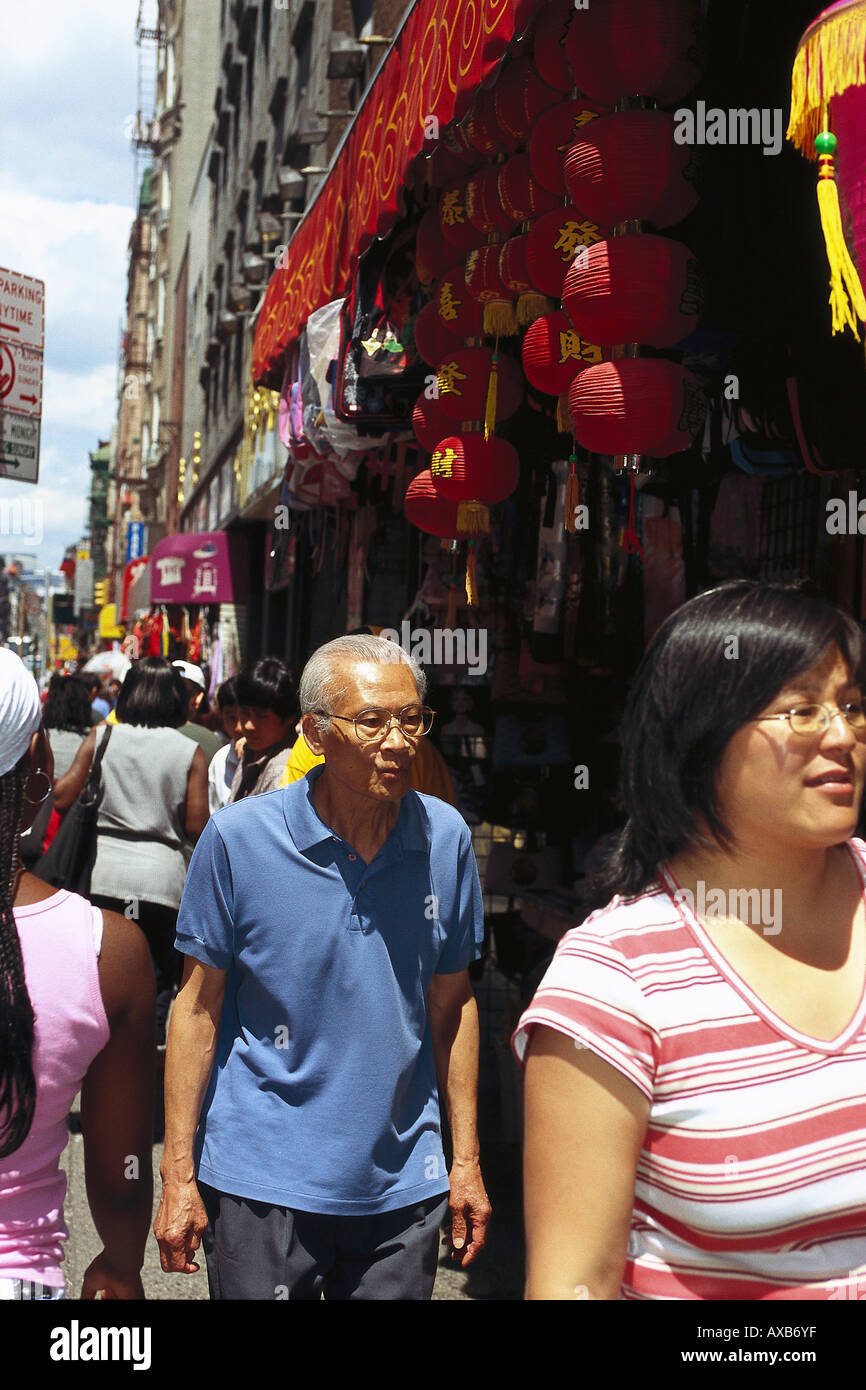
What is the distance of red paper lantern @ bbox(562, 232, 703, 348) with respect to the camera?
11.6 feet

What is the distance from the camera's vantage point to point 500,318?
4.71 meters

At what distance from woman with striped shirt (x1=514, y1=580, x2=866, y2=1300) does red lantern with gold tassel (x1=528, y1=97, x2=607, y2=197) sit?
251 centimetres

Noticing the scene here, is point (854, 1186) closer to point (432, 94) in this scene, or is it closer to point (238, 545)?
point (432, 94)

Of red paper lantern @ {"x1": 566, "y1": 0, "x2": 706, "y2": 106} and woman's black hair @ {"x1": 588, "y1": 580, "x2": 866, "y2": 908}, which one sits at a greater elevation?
red paper lantern @ {"x1": 566, "y1": 0, "x2": 706, "y2": 106}

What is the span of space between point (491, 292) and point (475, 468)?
61 cm

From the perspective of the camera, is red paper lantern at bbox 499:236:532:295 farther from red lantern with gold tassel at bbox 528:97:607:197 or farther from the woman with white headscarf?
the woman with white headscarf

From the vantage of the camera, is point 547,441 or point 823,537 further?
point 547,441

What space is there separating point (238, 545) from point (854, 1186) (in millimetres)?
18407

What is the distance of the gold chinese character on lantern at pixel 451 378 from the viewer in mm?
4973

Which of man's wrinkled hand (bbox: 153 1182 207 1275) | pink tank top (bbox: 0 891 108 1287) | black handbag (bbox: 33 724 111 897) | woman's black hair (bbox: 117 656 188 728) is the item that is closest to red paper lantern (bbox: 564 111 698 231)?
pink tank top (bbox: 0 891 108 1287)

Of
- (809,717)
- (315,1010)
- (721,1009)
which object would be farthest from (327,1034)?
(809,717)

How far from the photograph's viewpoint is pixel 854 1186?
5.56ft

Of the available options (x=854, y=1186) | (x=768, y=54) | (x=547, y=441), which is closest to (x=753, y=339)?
(x=768, y=54)

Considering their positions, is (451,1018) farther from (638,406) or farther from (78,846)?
(78,846)
